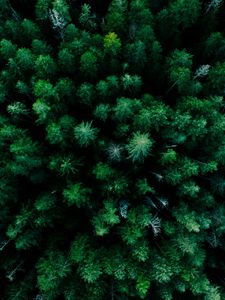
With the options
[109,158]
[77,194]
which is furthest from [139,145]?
[77,194]

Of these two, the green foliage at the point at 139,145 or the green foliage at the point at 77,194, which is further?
the green foliage at the point at 77,194

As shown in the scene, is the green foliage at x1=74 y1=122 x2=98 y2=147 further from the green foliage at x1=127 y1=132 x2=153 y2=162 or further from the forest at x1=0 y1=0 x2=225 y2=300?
the green foliage at x1=127 y1=132 x2=153 y2=162

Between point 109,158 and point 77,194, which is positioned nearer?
point 77,194

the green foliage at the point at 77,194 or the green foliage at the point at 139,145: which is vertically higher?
the green foliage at the point at 139,145

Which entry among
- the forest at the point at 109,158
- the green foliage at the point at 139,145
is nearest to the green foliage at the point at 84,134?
the forest at the point at 109,158

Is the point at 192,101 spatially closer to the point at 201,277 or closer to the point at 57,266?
the point at 201,277

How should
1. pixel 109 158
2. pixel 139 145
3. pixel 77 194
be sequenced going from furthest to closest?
pixel 109 158 → pixel 77 194 → pixel 139 145

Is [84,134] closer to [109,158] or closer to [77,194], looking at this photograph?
[109,158]

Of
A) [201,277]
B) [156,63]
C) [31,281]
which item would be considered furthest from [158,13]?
[31,281]

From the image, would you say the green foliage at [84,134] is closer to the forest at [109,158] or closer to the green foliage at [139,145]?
the forest at [109,158]
